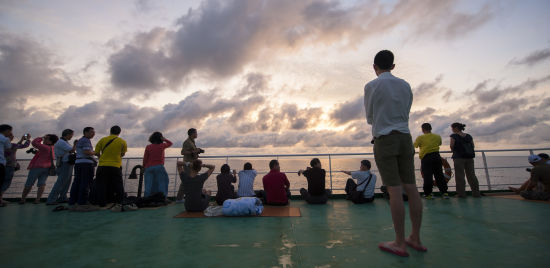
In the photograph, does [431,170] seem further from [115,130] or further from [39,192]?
[39,192]

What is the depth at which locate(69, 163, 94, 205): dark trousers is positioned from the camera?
409 centimetres

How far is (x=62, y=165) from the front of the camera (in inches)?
189

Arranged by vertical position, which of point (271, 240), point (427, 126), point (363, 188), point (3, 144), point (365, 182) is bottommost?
point (271, 240)

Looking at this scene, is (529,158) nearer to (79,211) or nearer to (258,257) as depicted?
(258,257)

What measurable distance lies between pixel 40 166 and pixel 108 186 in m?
1.97

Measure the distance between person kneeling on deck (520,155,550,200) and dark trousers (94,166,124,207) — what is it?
7.24m

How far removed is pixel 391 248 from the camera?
1763mm

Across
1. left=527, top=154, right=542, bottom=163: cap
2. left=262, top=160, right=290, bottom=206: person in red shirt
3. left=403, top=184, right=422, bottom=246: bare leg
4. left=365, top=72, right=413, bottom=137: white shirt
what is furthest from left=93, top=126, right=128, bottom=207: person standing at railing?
left=527, top=154, right=542, bottom=163: cap

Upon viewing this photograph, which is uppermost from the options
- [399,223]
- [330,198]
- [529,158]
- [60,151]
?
[60,151]

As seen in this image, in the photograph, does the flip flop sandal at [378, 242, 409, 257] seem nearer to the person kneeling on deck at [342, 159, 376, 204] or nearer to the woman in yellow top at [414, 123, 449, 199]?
the person kneeling on deck at [342, 159, 376, 204]

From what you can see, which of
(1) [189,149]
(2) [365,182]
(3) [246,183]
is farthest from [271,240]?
(1) [189,149]

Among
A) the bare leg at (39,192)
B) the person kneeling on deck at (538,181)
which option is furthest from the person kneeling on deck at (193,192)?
the person kneeling on deck at (538,181)

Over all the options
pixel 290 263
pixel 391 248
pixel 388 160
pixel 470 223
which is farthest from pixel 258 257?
pixel 470 223

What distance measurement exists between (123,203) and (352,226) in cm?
367
